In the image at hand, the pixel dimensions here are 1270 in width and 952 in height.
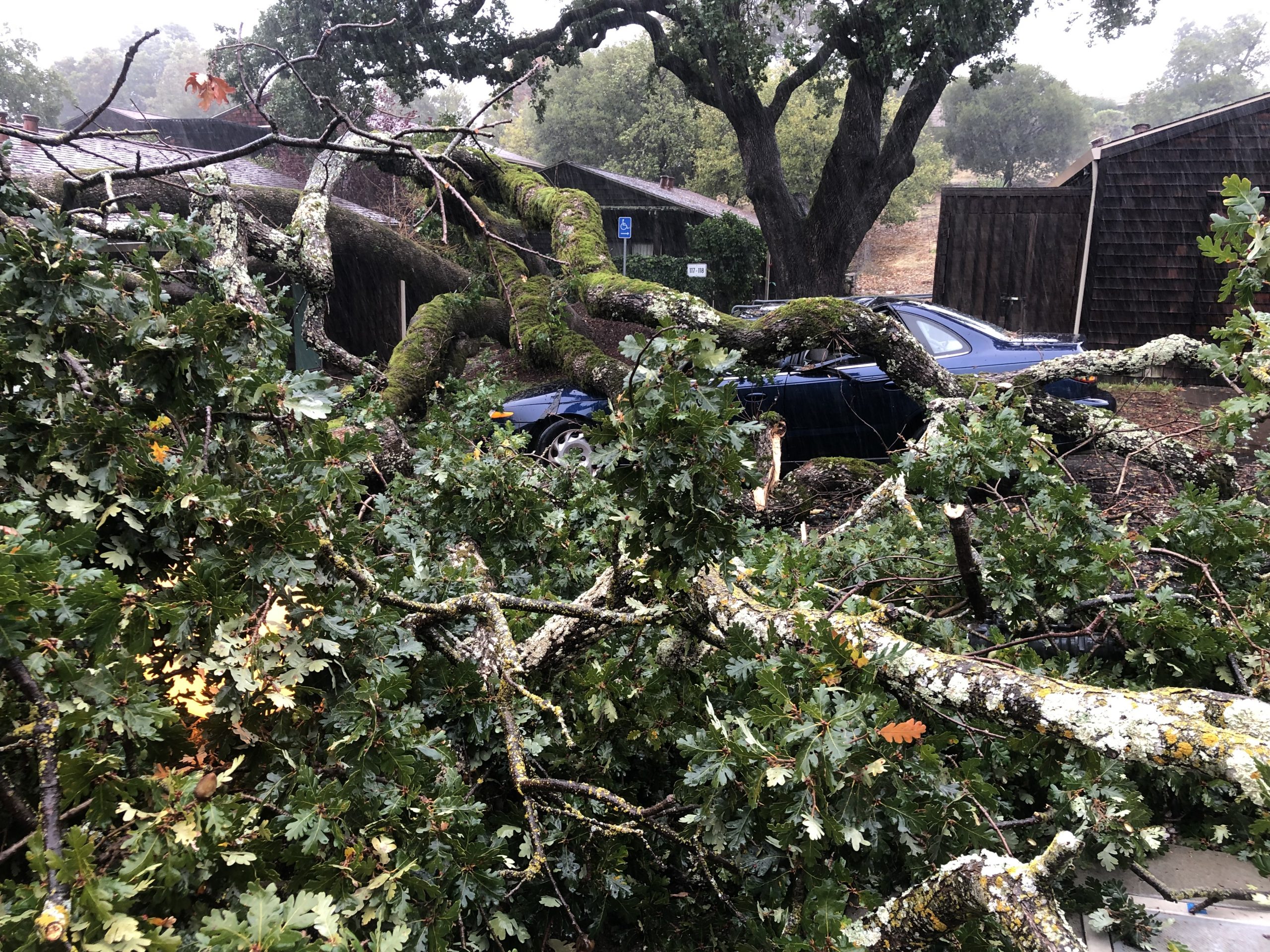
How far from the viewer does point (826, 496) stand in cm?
579

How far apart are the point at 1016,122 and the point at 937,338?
38924mm

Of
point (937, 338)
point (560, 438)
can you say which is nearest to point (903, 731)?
point (560, 438)

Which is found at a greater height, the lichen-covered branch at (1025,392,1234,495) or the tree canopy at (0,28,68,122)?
the tree canopy at (0,28,68,122)

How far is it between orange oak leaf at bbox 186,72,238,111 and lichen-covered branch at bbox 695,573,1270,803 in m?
3.46

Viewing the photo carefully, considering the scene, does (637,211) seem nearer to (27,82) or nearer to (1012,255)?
(1012,255)

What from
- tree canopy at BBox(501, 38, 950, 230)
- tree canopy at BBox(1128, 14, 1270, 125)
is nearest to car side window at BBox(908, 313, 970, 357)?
tree canopy at BBox(501, 38, 950, 230)

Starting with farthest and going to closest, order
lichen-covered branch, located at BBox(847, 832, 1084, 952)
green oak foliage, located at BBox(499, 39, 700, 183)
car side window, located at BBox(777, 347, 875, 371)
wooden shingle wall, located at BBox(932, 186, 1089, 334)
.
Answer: green oak foliage, located at BBox(499, 39, 700, 183) < wooden shingle wall, located at BBox(932, 186, 1089, 334) < car side window, located at BBox(777, 347, 875, 371) < lichen-covered branch, located at BBox(847, 832, 1084, 952)

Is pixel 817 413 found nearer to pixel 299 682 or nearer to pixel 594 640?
pixel 594 640

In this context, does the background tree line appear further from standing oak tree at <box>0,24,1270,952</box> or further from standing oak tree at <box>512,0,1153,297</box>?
standing oak tree at <box>0,24,1270,952</box>

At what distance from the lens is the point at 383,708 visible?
5.94ft

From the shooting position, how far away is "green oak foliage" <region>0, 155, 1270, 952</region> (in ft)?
4.35

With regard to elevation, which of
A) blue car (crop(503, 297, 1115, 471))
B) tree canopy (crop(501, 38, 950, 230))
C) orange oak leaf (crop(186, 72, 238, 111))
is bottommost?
blue car (crop(503, 297, 1115, 471))

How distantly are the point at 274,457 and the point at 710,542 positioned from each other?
1.11 m

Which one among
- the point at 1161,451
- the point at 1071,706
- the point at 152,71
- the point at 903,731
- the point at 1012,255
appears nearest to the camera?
the point at 903,731
